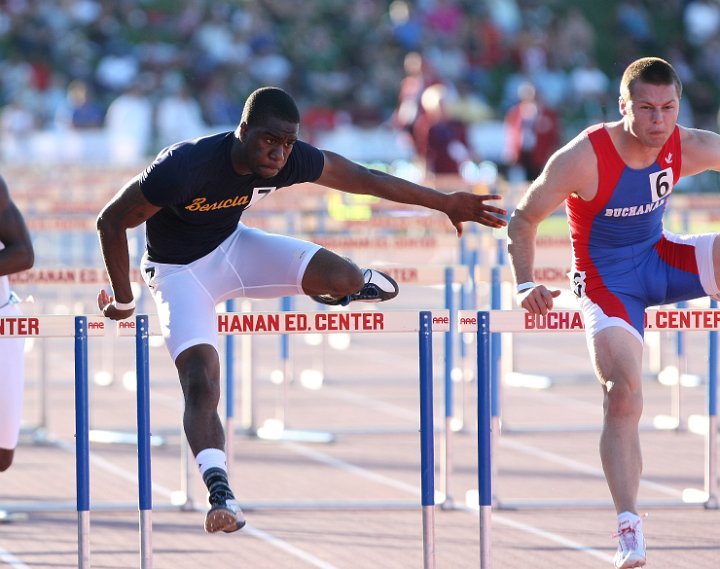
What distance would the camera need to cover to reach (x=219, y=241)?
693 cm

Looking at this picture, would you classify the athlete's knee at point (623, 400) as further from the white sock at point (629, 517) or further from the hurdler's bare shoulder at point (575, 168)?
the hurdler's bare shoulder at point (575, 168)

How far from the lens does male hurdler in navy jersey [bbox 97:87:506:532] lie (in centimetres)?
630

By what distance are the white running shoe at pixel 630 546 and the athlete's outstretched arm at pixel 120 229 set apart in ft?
6.93

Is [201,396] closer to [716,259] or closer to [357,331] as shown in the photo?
[357,331]

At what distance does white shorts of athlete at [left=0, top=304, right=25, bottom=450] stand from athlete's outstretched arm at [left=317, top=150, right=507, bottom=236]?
5.29ft

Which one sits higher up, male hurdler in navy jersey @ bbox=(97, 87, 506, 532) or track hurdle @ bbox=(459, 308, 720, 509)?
male hurdler in navy jersey @ bbox=(97, 87, 506, 532)

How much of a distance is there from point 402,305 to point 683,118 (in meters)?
11.6

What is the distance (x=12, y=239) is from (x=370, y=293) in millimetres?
1566

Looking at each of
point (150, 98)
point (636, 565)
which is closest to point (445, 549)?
point (636, 565)

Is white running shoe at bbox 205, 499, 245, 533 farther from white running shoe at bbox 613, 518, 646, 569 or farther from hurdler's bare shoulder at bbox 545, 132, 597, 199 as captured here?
hurdler's bare shoulder at bbox 545, 132, 597, 199

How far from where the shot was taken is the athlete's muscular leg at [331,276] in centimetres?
696

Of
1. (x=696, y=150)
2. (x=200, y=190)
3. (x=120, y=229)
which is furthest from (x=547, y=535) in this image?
(x=120, y=229)

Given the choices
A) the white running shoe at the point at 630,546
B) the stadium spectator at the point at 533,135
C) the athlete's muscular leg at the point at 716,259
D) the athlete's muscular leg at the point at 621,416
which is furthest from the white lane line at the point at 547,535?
the stadium spectator at the point at 533,135

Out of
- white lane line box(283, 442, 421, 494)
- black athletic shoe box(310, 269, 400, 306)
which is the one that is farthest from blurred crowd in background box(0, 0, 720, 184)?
black athletic shoe box(310, 269, 400, 306)
